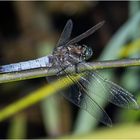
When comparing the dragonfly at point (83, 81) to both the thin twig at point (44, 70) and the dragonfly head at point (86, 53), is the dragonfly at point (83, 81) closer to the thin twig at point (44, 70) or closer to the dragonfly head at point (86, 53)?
the dragonfly head at point (86, 53)

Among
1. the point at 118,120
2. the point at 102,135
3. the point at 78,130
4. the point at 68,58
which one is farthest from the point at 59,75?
the point at 118,120

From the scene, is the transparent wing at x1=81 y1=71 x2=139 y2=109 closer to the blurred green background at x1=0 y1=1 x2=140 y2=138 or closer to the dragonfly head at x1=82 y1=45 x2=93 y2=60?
the dragonfly head at x1=82 y1=45 x2=93 y2=60

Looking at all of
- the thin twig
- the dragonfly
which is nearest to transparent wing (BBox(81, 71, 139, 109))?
the dragonfly

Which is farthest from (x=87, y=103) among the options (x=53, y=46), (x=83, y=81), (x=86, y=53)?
(x=53, y=46)

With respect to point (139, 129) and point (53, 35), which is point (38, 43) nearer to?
point (53, 35)

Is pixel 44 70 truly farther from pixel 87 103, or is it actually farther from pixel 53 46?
Result: pixel 53 46
